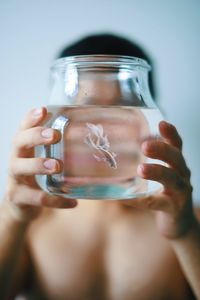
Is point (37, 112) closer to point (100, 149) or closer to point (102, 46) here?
point (100, 149)

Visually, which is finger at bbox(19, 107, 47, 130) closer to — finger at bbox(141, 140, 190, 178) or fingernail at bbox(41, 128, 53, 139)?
fingernail at bbox(41, 128, 53, 139)

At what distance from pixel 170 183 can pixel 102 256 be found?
0.45 meters

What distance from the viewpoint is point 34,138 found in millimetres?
453

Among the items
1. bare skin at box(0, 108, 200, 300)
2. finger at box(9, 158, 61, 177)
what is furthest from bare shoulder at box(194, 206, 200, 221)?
finger at box(9, 158, 61, 177)

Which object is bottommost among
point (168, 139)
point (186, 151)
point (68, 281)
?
point (68, 281)

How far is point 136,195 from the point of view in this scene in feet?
1.43

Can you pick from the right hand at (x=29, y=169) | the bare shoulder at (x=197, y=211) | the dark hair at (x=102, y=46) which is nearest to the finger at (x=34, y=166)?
the right hand at (x=29, y=169)

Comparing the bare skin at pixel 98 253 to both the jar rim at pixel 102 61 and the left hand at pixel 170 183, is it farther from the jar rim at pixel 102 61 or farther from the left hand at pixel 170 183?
the jar rim at pixel 102 61

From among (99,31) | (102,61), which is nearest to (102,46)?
(99,31)

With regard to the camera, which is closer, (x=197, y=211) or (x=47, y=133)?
(x=47, y=133)

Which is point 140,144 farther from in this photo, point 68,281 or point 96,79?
point 68,281

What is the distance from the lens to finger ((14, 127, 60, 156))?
421 mm

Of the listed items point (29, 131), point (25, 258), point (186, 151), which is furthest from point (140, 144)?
point (25, 258)

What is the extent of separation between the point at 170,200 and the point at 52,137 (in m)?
0.25
